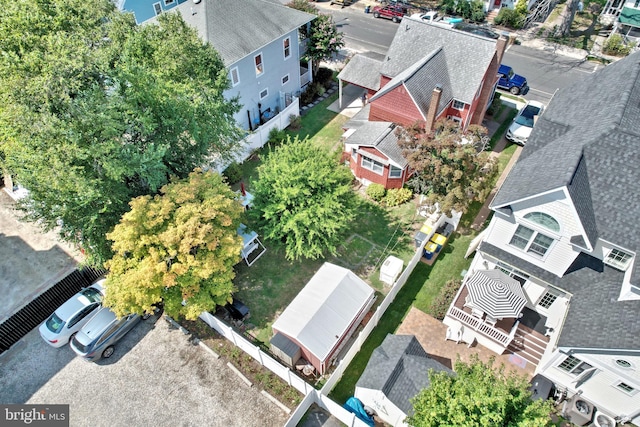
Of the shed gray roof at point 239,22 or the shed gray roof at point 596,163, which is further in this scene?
the shed gray roof at point 239,22

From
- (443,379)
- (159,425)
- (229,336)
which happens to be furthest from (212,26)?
(443,379)

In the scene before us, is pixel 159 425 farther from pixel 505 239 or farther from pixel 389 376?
pixel 505 239

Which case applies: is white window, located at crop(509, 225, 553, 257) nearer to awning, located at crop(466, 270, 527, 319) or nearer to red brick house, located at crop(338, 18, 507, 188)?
awning, located at crop(466, 270, 527, 319)

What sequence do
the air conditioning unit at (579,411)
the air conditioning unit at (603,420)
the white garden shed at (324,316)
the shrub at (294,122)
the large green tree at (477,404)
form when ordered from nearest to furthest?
1. the large green tree at (477,404)
2. the air conditioning unit at (603,420)
3. the air conditioning unit at (579,411)
4. the white garden shed at (324,316)
5. the shrub at (294,122)

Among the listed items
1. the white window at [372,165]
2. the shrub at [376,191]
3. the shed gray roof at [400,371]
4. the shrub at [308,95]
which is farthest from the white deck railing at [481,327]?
the shrub at [308,95]

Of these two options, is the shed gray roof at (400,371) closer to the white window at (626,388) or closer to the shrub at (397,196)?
the white window at (626,388)

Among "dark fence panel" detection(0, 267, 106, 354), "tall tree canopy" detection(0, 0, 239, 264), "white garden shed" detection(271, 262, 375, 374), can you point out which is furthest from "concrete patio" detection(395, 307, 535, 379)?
"dark fence panel" detection(0, 267, 106, 354)

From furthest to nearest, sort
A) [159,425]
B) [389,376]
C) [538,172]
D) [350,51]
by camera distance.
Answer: [350,51] → [538,172] → [159,425] → [389,376]
